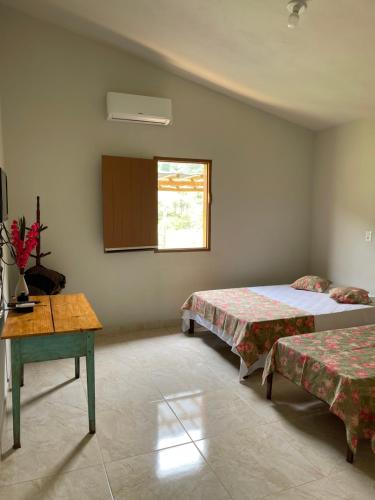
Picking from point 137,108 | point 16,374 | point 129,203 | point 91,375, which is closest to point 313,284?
point 129,203

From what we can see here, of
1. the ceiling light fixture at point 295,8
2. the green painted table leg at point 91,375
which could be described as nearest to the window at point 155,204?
the green painted table leg at point 91,375

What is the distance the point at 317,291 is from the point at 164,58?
10.0ft

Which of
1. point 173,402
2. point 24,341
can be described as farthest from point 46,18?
point 173,402

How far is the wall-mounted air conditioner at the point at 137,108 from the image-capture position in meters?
3.73

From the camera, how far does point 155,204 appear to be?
4.13 m

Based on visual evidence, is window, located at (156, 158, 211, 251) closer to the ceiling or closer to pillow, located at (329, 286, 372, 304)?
the ceiling

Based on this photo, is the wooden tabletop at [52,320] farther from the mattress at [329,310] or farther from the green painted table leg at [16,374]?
the mattress at [329,310]

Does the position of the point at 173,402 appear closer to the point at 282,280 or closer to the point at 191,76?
the point at 282,280

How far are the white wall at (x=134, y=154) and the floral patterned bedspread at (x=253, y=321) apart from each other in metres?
0.87

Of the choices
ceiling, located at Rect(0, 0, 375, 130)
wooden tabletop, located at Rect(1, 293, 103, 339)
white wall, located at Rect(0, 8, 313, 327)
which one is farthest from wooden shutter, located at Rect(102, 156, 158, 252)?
wooden tabletop, located at Rect(1, 293, 103, 339)

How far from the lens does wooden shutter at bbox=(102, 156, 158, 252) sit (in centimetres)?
390

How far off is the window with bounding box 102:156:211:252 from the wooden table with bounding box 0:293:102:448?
1.74m

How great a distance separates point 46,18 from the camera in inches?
139

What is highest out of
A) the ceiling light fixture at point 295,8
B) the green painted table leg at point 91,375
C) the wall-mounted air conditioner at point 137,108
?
the ceiling light fixture at point 295,8
